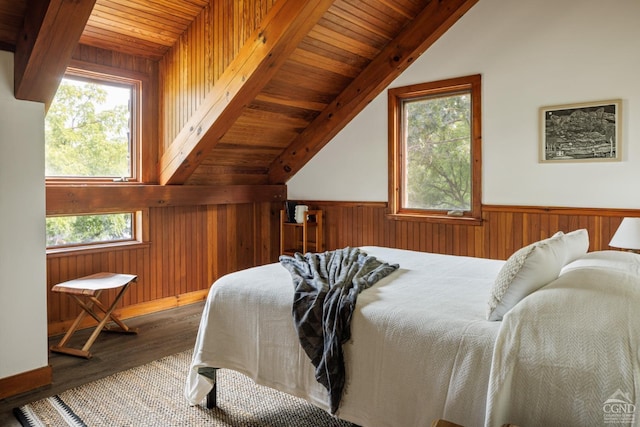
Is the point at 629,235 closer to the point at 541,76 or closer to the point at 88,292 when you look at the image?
the point at 541,76

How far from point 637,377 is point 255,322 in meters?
1.50

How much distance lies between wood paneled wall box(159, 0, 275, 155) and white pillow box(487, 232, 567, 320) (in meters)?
2.35

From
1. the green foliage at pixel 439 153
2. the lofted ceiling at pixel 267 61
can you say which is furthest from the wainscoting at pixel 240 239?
the lofted ceiling at pixel 267 61

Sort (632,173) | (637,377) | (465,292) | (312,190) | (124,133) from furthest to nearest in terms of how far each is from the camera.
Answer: (312,190), (124,133), (632,173), (465,292), (637,377)

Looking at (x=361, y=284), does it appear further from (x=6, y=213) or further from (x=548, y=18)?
(x=548, y=18)

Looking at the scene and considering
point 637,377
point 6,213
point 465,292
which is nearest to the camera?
point 637,377

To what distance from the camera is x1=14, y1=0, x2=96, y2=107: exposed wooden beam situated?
2164 millimetres

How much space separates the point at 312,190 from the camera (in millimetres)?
5109

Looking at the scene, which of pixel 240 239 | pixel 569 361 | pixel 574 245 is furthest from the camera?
pixel 240 239

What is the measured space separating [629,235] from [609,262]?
3.07 ft

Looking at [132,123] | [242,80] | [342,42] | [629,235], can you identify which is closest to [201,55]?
[242,80]

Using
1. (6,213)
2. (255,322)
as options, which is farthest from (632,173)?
(6,213)

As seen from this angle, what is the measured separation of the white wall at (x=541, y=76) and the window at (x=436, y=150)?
3.9 inches

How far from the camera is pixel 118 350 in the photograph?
11.0 feet
